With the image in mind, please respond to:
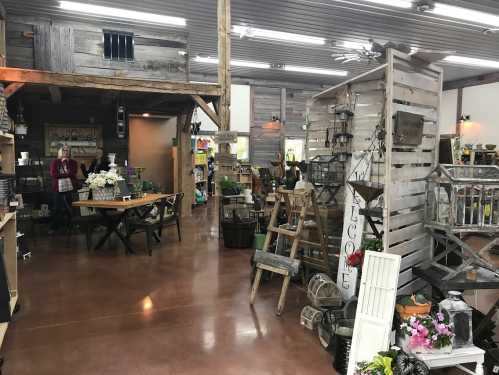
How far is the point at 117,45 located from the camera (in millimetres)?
8406

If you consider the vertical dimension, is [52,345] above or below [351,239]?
below

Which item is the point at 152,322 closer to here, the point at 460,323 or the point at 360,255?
the point at 360,255

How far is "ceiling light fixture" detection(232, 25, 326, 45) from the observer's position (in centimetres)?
876

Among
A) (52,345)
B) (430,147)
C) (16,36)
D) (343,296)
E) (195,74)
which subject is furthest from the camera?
(195,74)

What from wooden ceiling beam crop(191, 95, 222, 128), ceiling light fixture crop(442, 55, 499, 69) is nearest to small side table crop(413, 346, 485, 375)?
wooden ceiling beam crop(191, 95, 222, 128)

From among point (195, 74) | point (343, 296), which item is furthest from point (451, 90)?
point (343, 296)

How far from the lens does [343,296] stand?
394 centimetres

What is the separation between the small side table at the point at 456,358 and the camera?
2516mm

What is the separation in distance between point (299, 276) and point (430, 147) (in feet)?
7.33

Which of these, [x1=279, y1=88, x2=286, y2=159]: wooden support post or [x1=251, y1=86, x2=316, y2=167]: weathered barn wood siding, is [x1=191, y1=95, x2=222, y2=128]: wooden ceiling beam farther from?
[x1=279, y1=88, x2=286, y2=159]: wooden support post

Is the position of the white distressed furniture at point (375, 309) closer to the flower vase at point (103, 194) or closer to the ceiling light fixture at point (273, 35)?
the flower vase at point (103, 194)

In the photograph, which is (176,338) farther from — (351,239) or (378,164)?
(378,164)

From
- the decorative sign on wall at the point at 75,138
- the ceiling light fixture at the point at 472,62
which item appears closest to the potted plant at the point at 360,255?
the decorative sign on wall at the point at 75,138

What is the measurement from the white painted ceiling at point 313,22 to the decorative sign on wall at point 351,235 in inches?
181
